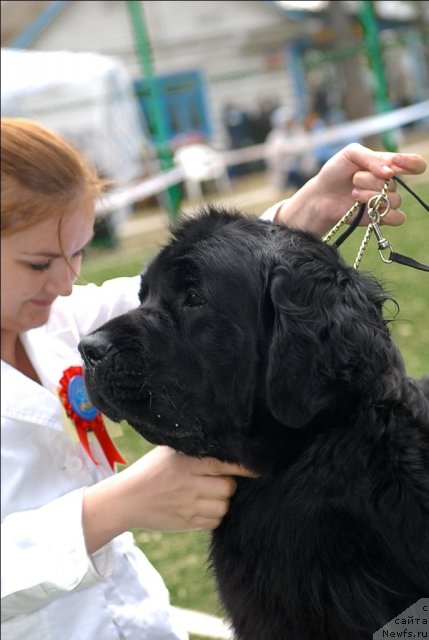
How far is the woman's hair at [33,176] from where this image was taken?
231 cm

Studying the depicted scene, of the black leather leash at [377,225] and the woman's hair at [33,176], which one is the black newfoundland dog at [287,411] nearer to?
the black leather leash at [377,225]

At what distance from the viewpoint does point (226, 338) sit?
1.80 m

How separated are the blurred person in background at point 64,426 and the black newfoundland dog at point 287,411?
207 mm

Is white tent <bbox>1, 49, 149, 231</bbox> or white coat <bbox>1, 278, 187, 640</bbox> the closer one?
white coat <bbox>1, 278, 187, 640</bbox>

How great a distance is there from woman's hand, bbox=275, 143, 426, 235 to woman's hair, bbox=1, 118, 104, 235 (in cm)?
63

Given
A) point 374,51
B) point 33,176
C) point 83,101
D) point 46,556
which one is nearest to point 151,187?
point 83,101

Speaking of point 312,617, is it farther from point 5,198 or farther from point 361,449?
point 5,198

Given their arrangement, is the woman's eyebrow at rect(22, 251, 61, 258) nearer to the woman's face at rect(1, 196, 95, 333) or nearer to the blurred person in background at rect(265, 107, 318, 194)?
the woman's face at rect(1, 196, 95, 333)

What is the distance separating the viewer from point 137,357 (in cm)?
178

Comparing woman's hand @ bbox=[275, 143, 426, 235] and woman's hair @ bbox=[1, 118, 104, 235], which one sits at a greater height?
woman's hair @ bbox=[1, 118, 104, 235]

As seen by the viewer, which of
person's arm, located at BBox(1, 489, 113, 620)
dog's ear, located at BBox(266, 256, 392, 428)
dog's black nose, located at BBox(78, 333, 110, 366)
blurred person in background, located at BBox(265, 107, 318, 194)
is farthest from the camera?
blurred person in background, located at BBox(265, 107, 318, 194)

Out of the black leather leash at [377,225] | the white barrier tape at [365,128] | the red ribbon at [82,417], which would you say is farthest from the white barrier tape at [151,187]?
the black leather leash at [377,225]

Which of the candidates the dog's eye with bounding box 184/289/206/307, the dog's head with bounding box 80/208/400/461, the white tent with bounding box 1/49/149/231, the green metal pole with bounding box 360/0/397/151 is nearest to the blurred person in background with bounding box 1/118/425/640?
the dog's head with bounding box 80/208/400/461

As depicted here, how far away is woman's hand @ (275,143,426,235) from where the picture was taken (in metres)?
2.11
